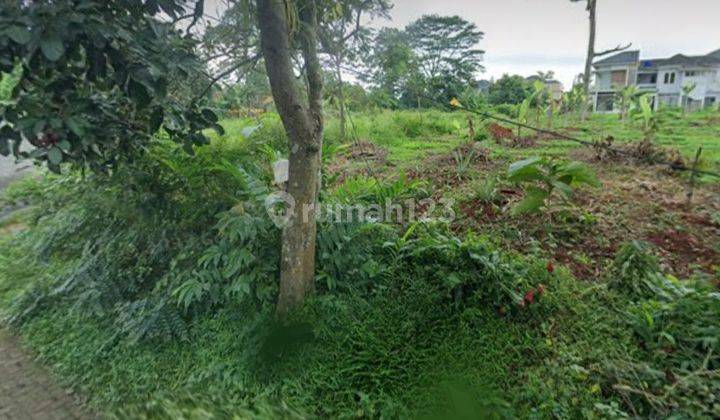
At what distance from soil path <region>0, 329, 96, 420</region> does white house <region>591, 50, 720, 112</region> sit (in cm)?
2243

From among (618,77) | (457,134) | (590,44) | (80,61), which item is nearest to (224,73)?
(80,61)

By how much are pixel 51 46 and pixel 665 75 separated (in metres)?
27.8

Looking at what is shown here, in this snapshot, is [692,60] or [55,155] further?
[692,60]

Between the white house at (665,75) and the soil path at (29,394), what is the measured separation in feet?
73.6

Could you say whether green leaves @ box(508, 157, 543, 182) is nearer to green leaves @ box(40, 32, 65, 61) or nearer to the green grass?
the green grass

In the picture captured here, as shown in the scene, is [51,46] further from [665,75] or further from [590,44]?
[665,75]

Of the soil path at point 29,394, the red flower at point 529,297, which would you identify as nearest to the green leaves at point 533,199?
the red flower at point 529,297

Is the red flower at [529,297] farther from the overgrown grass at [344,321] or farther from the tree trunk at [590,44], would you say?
the tree trunk at [590,44]

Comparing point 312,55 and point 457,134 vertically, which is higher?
point 312,55

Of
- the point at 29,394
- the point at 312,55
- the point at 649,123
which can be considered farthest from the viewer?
the point at 649,123

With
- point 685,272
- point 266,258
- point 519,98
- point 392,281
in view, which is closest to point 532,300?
point 392,281

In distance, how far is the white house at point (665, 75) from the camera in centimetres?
2045

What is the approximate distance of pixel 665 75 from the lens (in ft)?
71.8

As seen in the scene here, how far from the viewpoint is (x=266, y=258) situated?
2.68m
